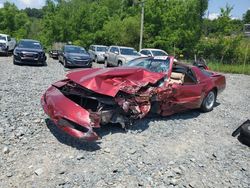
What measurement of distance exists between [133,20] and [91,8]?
39.4 feet

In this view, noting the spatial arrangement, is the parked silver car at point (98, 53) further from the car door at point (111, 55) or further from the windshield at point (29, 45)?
the windshield at point (29, 45)

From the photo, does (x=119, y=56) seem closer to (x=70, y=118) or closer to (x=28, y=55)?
(x=28, y=55)

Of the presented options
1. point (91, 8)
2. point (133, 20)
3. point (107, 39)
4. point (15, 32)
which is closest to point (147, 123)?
point (133, 20)

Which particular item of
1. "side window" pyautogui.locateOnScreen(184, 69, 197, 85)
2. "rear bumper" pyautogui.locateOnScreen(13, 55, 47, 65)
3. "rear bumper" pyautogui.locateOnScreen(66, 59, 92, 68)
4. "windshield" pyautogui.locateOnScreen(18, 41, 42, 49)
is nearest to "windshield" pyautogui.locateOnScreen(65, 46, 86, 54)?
"rear bumper" pyautogui.locateOnScreen(66, 59, 92, 68)

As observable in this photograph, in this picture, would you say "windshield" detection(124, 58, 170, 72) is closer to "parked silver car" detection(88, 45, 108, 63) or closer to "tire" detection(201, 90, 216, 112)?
"tire" detection(201, 90, 216, 112)

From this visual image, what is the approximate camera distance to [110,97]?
6.02 m

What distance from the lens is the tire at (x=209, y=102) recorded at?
8992 mm

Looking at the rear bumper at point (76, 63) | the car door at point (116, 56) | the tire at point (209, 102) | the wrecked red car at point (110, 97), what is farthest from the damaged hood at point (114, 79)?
the car door at point (116, 56)

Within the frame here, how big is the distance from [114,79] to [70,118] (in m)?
1.42

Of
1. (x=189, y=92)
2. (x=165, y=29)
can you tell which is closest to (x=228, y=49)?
(x=165, y=29)

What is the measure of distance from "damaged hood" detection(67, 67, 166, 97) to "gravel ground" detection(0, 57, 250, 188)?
96 centimetres

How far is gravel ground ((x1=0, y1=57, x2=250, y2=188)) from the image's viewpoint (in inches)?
182

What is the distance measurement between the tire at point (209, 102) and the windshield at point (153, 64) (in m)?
1.88

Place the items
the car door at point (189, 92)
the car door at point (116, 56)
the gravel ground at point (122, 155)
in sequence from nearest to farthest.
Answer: the gravel ground at point (122, 155) → the car door at point (189, 92) → the car door at point (116, 56)
